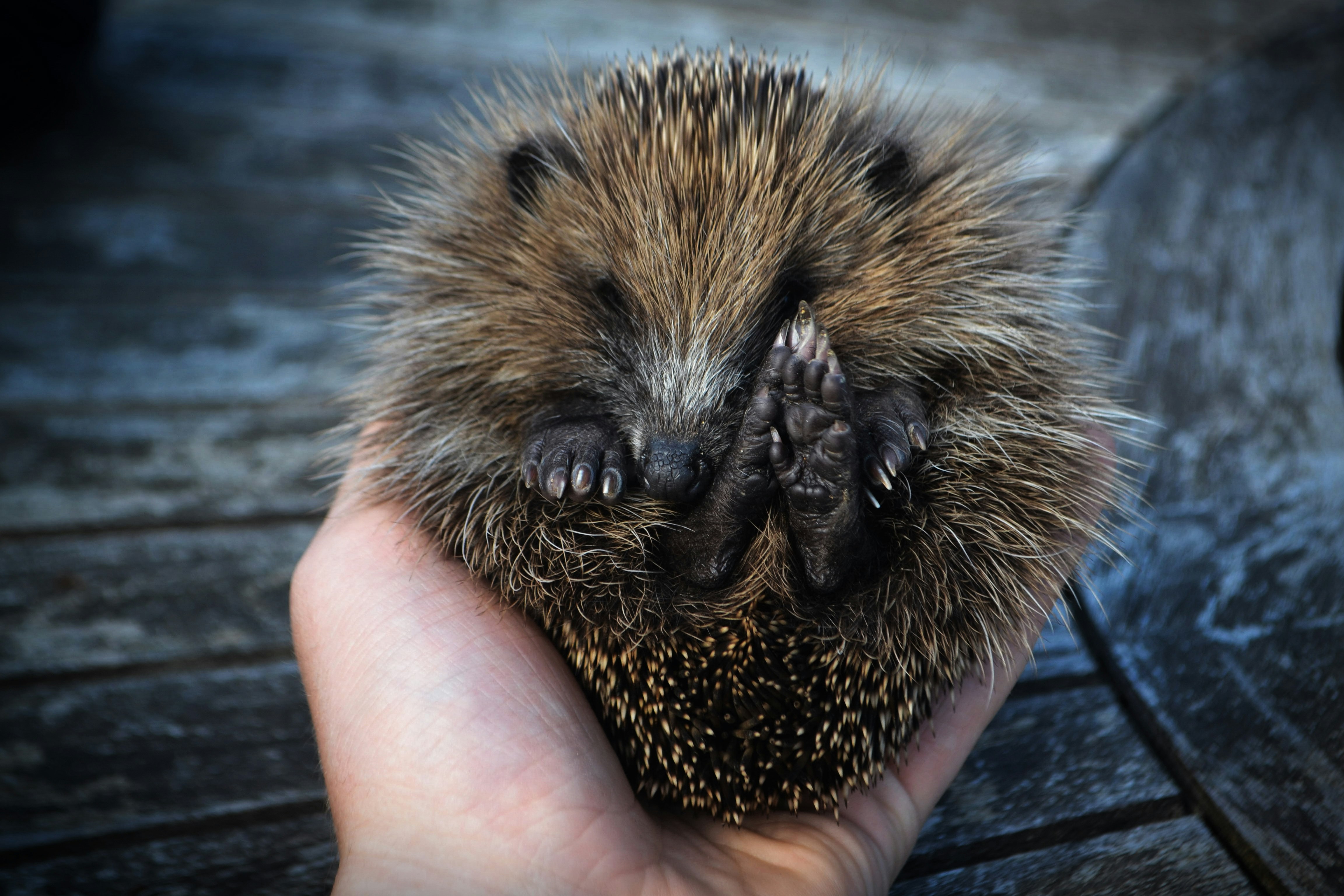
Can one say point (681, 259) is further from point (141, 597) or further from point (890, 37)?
point (890, 37)

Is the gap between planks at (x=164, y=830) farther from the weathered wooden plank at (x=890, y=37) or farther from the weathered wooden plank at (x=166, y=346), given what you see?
the weathered wooden plank at (x=890, y=37)

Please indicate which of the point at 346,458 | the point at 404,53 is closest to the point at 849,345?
the point at 346,458

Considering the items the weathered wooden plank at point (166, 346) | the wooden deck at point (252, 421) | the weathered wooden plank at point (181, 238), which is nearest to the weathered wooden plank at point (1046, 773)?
the wooden deck at point (252, 421)

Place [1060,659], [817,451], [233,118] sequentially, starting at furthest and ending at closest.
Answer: [233,118] < [1060,659] < [817,451]

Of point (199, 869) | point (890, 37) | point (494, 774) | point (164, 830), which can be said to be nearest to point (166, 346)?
point (164, 830)

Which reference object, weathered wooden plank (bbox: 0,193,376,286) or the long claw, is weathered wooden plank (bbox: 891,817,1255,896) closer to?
the long claw

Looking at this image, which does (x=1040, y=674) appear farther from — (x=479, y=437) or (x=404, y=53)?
(x=404, y=53)
